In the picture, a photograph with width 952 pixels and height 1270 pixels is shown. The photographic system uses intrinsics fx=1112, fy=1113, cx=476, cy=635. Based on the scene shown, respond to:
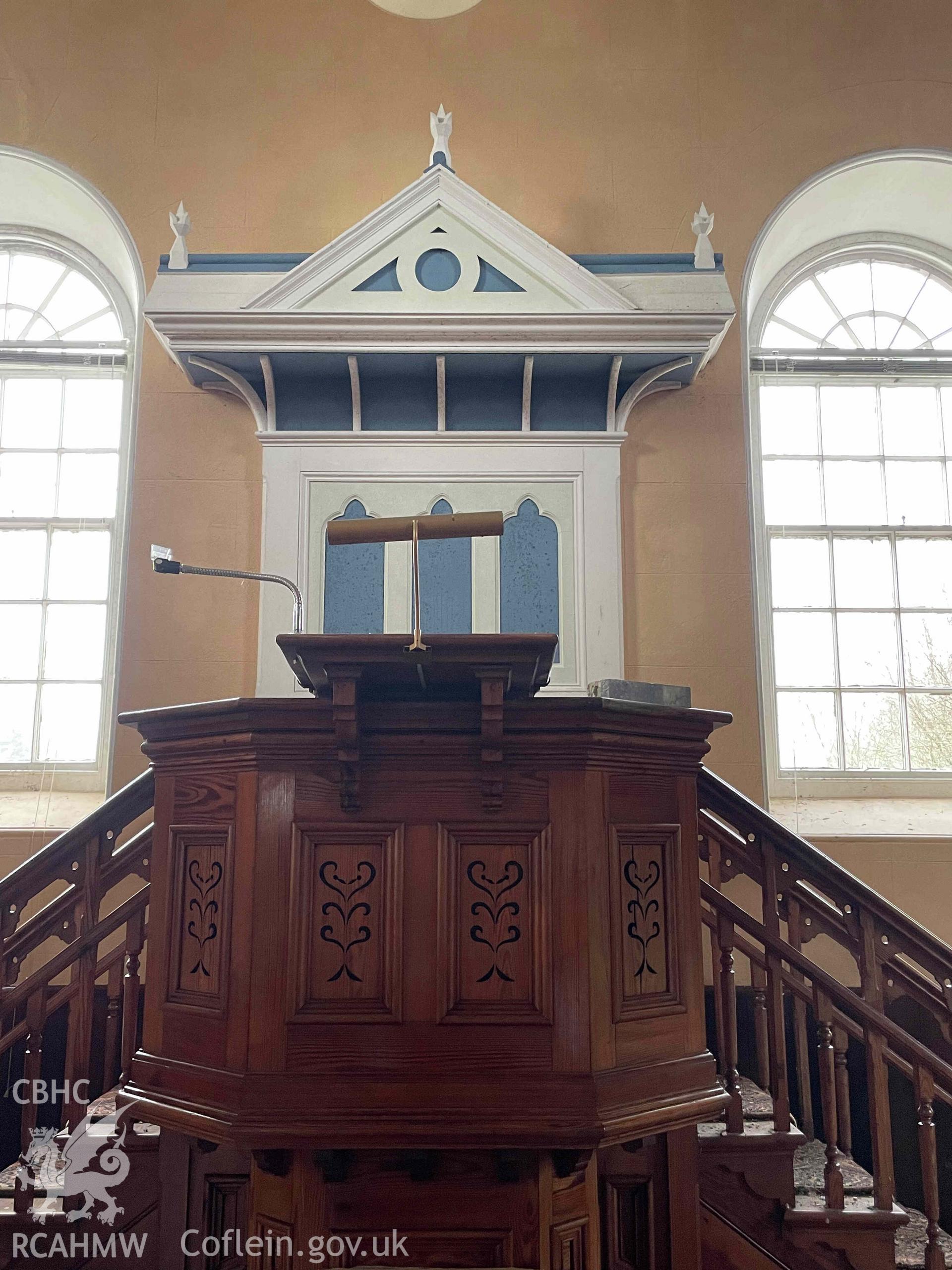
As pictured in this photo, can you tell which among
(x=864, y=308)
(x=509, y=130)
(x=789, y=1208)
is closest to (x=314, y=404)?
(x=509, y=130)

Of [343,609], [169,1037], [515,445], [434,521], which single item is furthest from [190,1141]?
[515,445]

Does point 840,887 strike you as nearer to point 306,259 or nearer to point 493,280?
point 493,280

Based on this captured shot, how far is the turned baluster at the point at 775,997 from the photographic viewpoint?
3062 millimetres

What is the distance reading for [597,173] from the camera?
5.70 meters

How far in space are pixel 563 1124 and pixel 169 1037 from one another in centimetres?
91

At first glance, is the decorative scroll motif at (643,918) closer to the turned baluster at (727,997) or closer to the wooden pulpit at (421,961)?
the wooden pulpit at (421,961)

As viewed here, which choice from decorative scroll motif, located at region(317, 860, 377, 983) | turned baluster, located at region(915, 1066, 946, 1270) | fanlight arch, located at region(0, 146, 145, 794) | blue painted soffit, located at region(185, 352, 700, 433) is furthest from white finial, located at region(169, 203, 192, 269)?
turned baluster, located at region(915, 1066, 946, 1270)

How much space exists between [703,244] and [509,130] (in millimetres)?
1419

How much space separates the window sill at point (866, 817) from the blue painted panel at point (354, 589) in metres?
2.16

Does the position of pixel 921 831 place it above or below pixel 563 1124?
above

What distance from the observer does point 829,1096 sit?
10.0ft

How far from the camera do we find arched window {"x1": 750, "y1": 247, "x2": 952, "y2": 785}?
227 inches

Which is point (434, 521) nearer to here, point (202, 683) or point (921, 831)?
point (202, 683)

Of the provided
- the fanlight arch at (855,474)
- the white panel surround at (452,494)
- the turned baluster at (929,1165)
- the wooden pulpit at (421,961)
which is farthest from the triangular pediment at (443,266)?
the turned baluster at (929,1165)
